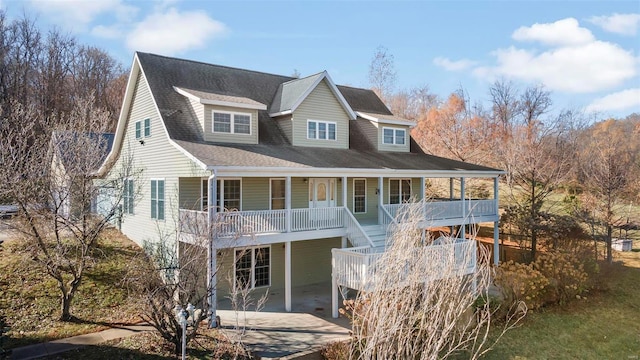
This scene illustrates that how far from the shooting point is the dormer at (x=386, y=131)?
2061 centimetres

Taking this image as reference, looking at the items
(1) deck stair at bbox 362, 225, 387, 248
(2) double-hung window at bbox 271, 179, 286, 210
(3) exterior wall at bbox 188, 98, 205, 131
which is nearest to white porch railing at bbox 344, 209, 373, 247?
(1) deck stair at bbox 362, 225, 387, 248

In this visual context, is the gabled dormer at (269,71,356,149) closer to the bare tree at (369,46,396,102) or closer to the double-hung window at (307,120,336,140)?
the double-hung window at (307,120,336,140)

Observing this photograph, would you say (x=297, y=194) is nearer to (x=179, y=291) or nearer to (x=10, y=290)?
(x=179, y=291)

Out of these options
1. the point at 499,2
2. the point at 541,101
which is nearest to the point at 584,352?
the point at 499,2

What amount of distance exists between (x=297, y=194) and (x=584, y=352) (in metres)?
11.0

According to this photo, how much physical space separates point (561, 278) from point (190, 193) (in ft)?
47.6

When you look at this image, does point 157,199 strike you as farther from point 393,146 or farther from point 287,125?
point 393,146

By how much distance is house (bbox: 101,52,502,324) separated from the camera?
43.3 ft

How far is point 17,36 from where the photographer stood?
35375 millimetres

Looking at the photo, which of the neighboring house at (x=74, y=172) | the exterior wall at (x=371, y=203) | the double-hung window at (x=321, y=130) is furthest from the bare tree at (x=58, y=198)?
the exterior wall at (x=371, y=203)

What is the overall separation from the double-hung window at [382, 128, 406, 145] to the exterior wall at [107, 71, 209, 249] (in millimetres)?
10639

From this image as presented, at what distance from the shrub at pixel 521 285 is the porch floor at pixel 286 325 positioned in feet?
19.0

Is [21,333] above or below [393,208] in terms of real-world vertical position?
below

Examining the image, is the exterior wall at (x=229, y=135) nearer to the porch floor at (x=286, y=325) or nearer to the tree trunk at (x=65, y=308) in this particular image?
the porch floor at (x=286, y=325)
